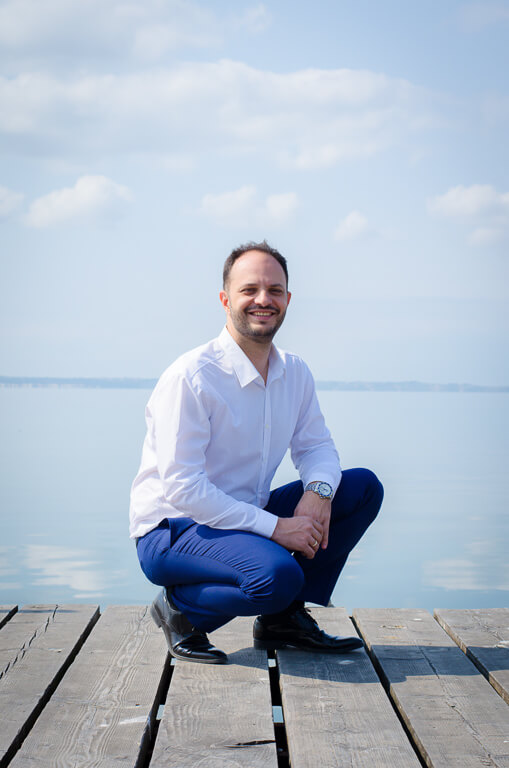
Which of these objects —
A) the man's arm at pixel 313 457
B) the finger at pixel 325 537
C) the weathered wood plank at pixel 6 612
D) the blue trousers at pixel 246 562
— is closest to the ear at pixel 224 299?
the man's arm at pixel 313 457

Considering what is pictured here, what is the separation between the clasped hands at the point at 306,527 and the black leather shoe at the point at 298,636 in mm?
219

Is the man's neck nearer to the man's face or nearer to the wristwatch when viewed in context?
the man's face

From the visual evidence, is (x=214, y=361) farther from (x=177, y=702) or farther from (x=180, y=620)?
(x=177, y=702)

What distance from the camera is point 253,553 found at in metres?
2.38

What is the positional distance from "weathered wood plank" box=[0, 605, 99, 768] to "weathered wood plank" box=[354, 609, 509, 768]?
34.6 inches

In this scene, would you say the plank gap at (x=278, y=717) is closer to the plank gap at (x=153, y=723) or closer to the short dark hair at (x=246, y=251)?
the plank gap at (x=153, y=723)

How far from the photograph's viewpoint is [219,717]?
205 centimetres

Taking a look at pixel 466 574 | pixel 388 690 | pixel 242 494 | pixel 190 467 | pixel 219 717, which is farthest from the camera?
pixel 466 574

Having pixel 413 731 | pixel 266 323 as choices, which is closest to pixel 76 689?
pixel 413 731

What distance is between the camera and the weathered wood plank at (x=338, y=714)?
185cm

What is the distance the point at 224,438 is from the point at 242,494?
19cm

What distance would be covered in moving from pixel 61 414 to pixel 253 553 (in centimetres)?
3025

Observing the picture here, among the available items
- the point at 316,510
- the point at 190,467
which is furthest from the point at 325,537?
the point at 190,467

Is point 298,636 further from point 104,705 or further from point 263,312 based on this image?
point 263,312
